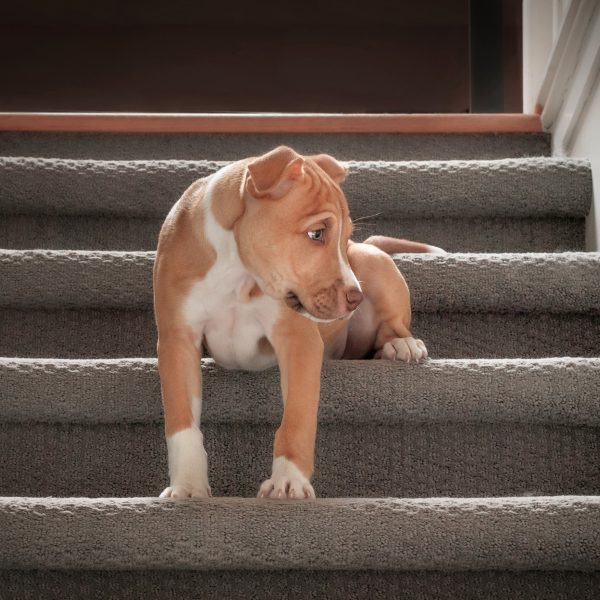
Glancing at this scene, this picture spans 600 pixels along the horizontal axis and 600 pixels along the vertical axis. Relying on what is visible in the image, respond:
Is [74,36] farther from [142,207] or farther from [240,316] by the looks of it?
[240,316]

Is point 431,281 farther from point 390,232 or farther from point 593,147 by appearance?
point 593,147

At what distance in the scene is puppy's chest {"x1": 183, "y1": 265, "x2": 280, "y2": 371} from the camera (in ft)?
5.50

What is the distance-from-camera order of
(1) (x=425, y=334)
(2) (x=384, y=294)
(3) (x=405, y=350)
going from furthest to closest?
(1) (x=425, y=334) → (2) (x=384, y=294) → (3) (x=405, y=350)

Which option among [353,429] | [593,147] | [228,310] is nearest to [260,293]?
[228,310]

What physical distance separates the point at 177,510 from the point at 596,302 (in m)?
0.96

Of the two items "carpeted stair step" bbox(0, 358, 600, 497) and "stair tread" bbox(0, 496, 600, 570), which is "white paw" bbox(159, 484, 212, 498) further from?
"carpeted stair step" bbox(0, 358, 600, 497)

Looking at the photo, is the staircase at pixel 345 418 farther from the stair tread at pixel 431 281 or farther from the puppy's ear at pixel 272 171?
the puppy's ear at pixel 272 171

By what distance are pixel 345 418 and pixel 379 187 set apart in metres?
0.78

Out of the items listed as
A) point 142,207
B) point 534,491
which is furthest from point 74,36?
point 534,491

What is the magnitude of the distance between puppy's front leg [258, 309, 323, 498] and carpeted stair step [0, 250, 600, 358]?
0.39 m

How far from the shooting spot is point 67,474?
5.59ft

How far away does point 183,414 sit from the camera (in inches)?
62.7

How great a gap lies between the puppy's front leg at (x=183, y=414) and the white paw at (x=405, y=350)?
36cm

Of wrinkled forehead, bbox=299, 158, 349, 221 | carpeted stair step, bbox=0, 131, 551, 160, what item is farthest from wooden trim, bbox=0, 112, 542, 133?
wrinkled forehead, bbox=299, 158, 349, 221
